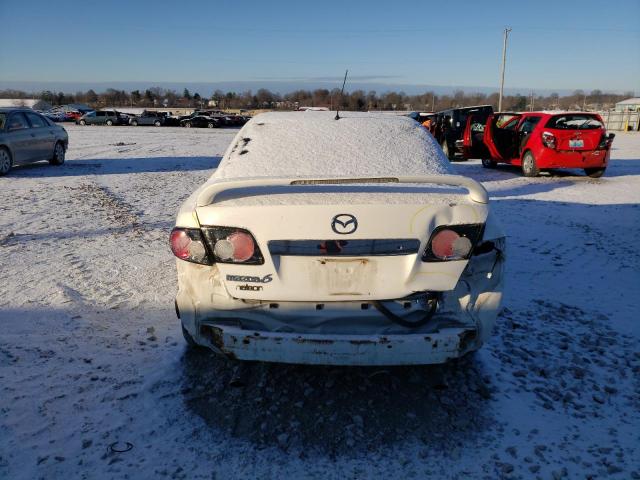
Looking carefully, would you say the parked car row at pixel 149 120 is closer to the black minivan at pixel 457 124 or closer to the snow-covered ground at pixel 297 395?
the black minivan at pixel 457 124

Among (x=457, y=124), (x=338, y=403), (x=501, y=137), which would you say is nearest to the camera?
(x=338, y=403)

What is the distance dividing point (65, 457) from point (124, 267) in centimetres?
301

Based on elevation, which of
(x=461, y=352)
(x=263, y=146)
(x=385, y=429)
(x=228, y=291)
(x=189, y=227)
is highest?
(x=263, y=146)

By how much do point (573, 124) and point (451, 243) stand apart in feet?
34.3

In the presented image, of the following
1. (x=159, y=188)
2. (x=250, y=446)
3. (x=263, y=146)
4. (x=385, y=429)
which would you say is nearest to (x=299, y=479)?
(x=250, y=446)

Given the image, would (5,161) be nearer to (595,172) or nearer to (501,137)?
(501,137)

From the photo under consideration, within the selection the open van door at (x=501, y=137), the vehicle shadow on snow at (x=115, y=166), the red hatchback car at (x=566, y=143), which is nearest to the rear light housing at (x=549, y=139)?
the red hatchback car at (x=566, y=143)

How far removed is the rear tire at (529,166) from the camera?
38.5 feet

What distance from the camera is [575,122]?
11.6 m

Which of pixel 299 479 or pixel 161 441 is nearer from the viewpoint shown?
pixel 299 479

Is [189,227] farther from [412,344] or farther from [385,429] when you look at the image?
[385,429]

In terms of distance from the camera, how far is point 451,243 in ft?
8.55

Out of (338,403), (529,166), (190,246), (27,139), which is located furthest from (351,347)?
(27,139)

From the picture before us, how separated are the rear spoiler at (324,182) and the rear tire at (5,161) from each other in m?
11.1
